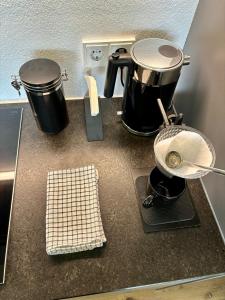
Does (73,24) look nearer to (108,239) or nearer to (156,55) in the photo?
(156,55)

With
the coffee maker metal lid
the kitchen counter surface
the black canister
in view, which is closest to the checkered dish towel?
the kitchen counter surface

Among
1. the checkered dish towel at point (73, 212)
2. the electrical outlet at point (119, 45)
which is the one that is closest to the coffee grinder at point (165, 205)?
the checkered dish towel at point (73, 212)

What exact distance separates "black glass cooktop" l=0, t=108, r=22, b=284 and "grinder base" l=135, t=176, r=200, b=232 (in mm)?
303

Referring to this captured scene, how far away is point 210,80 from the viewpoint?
1.98ft

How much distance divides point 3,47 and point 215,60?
0.52 meters

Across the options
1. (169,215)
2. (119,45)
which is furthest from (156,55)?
(169,215)

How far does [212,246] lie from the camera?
555 millimetres

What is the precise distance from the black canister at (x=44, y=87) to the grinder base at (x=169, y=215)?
0.29m

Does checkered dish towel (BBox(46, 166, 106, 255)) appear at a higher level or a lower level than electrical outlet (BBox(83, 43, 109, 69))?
lower

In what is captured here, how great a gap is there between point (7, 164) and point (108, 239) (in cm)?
32

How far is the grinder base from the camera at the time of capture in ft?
1.86

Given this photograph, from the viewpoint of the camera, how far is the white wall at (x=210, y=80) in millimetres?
559

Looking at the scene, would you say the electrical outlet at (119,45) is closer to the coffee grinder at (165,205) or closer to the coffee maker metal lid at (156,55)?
the coffee maker metal lid at (156,55)

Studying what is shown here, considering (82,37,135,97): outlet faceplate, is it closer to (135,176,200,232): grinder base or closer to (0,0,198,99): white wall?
(0,0,198,99): white wall
